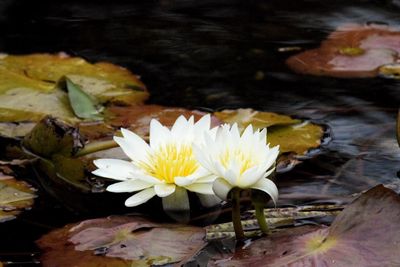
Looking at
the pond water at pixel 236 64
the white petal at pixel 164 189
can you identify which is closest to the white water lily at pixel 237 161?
the white petal at pixel 164 189

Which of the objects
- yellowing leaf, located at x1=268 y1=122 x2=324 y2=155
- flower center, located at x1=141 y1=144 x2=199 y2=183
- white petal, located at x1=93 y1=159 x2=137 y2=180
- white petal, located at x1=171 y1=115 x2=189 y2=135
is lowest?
yellowing leaf, located at x1=268 y1=122 x2=324 y2=155

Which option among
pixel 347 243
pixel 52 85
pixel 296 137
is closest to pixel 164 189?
pixel 347 243

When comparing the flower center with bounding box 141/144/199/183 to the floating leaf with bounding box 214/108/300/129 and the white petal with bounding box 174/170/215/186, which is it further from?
the floating leaf with bounding box 214/108/300/129

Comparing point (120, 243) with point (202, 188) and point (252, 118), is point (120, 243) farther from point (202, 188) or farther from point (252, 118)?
point (252, 118)

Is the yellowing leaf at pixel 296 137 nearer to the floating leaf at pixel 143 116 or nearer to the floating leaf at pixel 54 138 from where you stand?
the floating leaf at pixel 143 116

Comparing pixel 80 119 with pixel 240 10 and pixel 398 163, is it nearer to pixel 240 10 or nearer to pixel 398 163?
pixel 398 163

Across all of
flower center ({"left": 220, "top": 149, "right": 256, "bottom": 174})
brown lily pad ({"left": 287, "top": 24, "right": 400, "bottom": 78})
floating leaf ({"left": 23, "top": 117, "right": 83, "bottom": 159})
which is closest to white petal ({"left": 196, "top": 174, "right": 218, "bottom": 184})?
flower center ({"left": 220, "top": 149, "right": 256, "bottom": 174})
